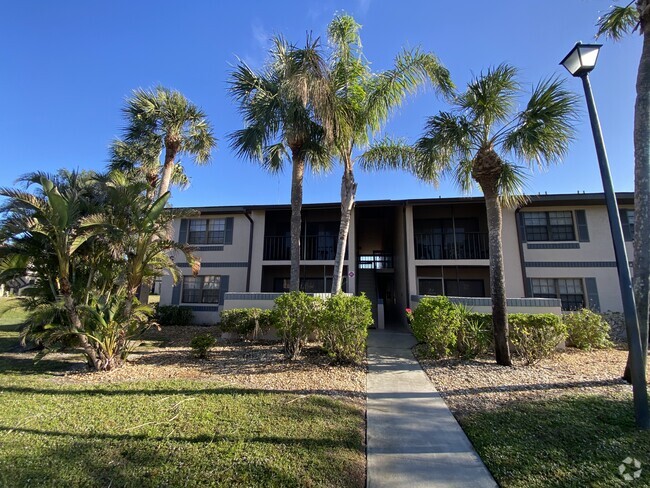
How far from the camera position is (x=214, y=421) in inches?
165

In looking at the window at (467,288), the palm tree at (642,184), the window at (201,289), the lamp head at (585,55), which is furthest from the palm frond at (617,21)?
the window at (201,289)

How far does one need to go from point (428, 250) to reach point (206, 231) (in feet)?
38.0

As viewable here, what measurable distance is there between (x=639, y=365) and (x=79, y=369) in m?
10.5

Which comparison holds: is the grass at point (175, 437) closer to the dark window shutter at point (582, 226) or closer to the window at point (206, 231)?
the window at point (206, 231)

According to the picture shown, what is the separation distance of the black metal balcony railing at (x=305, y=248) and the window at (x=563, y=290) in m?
9.62

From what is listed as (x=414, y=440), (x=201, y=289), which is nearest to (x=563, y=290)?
(x=414, y=440)

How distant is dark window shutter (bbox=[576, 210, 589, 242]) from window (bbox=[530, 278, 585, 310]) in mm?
1870

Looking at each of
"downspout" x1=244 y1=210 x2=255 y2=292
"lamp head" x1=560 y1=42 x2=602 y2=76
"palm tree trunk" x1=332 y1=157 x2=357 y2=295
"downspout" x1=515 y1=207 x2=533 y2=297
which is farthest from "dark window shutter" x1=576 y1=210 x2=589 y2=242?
"downspout" x1=244 y1=210 x2=255 y2=292

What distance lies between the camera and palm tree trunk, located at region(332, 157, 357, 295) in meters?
9.63

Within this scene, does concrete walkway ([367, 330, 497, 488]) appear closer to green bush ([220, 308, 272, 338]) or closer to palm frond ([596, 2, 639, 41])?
green bush ([220, 308, 272, 338])

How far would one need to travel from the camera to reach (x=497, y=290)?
736cm

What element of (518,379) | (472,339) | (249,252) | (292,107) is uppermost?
(292,107)

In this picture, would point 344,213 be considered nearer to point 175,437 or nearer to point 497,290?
point 497,290

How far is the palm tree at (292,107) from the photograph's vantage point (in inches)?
339
